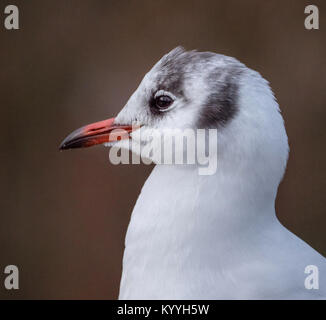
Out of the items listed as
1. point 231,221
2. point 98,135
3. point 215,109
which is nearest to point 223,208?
point 231,221

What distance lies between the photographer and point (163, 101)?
91cm

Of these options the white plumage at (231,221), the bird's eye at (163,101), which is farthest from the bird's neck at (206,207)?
the bird's eye at (163,101)

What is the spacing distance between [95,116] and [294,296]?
1.38m

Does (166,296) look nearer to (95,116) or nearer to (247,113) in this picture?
(247,113)

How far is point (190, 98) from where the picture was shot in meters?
0.88

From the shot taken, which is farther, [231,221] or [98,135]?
[98,135]

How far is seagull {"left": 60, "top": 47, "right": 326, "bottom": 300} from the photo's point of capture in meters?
0.84

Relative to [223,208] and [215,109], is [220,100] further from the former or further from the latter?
[223,208]

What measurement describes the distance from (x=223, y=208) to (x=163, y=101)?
0.20m

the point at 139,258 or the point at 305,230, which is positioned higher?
the point at 139,258

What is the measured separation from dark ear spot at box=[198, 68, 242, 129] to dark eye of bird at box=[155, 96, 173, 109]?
0.07 m
